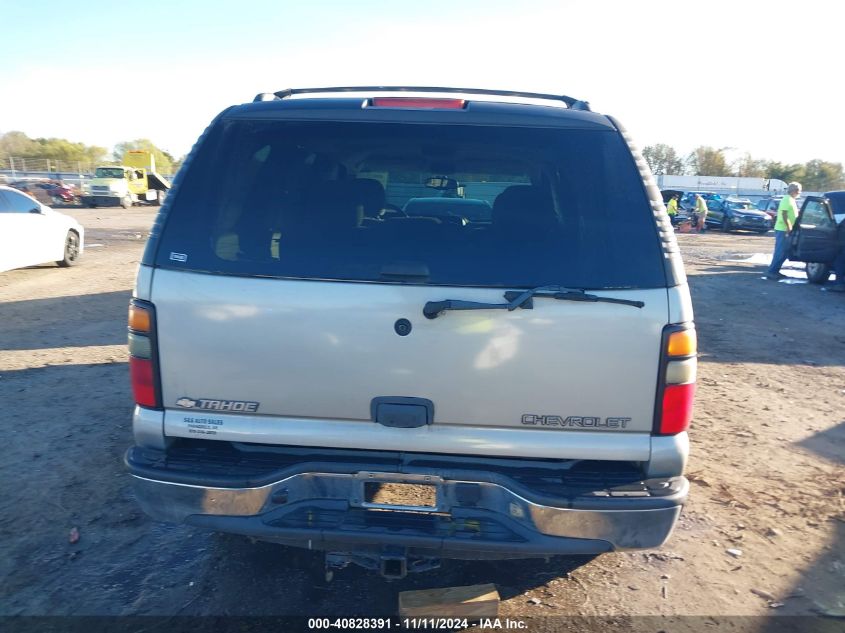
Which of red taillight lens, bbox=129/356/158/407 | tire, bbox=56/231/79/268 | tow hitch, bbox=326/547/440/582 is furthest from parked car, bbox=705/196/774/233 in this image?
red taillight lens, bbox=129/356/158/407

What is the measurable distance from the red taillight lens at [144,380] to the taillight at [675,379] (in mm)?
2031

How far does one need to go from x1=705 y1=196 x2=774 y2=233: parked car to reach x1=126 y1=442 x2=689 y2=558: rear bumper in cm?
3192

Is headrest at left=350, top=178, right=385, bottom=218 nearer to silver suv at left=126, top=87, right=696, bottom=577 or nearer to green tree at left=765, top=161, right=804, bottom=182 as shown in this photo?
silver suv at left=126, top=87, right=696, bottom=577

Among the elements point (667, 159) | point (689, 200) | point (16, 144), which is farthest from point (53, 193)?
point (667, 159)

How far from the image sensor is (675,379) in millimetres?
2604

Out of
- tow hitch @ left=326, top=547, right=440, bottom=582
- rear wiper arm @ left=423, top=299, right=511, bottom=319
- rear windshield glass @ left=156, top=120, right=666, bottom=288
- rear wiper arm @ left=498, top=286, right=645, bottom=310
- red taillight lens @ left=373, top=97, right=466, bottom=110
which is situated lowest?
tow hitch @ left=326, top=547, right=440, bottom=582

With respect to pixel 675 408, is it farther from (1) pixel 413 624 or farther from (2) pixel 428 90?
(2) pixel 428 90

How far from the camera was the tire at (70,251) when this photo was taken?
521 inches

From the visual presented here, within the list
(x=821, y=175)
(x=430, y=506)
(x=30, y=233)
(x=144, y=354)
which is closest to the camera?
(x=430, y=506)

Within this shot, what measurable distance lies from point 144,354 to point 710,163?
8132cm

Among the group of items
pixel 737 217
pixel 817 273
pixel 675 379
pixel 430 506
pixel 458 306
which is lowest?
pixel 737 217

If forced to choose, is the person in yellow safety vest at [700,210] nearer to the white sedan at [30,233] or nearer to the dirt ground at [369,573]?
the dirt ground at [369,573]

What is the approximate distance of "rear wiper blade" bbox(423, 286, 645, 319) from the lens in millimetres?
2510

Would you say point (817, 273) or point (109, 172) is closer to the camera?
point (817, 273)
